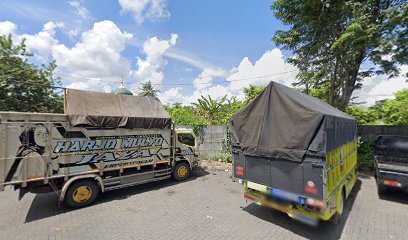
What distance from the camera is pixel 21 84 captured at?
33.2ft

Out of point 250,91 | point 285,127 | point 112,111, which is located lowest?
point 285,127

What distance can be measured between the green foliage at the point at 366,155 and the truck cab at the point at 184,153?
8662 mm

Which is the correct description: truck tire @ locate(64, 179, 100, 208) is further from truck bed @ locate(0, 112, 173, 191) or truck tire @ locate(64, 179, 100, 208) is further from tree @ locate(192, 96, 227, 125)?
tree @ locate(192, 96, 227, 125)

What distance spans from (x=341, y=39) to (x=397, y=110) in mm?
10709

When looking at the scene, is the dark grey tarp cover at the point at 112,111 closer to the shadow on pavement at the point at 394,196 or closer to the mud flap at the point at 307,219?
the mud flap at the point at 307,219

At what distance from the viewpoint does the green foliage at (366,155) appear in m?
9.82

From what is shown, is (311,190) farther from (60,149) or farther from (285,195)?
(60,149)

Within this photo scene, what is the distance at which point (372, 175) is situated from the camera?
9258 millimetres

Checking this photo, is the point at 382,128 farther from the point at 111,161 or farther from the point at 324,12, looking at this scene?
the point at 111,161

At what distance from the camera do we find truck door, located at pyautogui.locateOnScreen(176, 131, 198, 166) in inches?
332

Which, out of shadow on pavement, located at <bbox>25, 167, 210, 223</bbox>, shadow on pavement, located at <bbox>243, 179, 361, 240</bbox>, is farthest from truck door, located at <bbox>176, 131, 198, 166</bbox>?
shadow on pavement, located at <bbox>243, 179, 361, 240</bbox>

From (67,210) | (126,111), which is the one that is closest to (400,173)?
(126,111)

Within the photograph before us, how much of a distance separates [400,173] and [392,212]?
1.24 meters

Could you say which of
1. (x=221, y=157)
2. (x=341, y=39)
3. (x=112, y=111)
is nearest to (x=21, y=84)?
(x=112, y=111)
